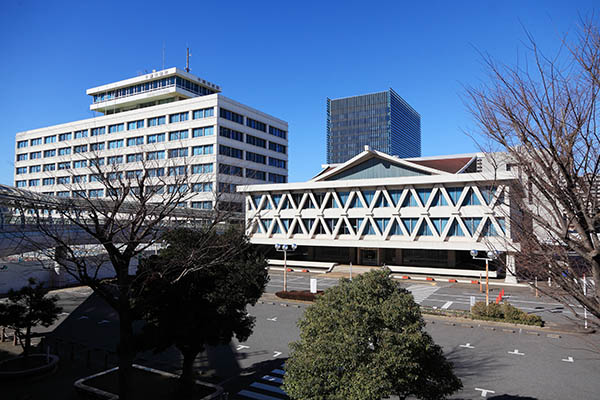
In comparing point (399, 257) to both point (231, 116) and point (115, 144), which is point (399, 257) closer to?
point (231, 116)

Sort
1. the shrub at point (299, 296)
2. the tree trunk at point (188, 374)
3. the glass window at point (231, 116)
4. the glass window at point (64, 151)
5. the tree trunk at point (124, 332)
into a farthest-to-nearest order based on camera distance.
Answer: the glass window at point (64, 151) → the glass window at point (231, 116) → the shrub at point (299, 296) → the tree trunk at point (188, 374) → the tree trunk at point (124, 332)

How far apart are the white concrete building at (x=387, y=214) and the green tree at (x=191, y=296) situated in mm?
30937

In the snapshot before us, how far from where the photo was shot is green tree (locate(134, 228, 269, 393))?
41.6ft

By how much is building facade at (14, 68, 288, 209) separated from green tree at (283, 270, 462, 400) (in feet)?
145

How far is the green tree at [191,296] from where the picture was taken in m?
12.7

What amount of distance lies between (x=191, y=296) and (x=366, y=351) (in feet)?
21.0

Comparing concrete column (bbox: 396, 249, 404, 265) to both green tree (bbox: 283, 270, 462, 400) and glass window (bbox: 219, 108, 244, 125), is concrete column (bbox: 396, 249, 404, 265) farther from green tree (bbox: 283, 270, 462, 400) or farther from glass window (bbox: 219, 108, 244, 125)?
green tree (bbox: 283, 270, 462, 400)

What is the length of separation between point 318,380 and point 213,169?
50.2m

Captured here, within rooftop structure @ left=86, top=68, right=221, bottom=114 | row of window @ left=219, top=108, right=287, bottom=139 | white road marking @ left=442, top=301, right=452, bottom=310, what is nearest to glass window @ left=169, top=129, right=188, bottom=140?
row of window @ left=219, top=108, right=287, bottom=139

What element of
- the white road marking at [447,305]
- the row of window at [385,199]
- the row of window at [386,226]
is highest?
the row of window at [385,199]

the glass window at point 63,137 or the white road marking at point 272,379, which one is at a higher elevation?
the glass window at point 63,137

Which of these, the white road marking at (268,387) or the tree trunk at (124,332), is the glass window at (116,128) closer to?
the tree trunk at (124,332)

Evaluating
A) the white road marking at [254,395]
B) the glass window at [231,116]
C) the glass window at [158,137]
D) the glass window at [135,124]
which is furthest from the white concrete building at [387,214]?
the white road marking at [254,395]

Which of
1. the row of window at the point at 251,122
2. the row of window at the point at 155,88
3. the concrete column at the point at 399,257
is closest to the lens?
the concrete column at the point at 399,257
